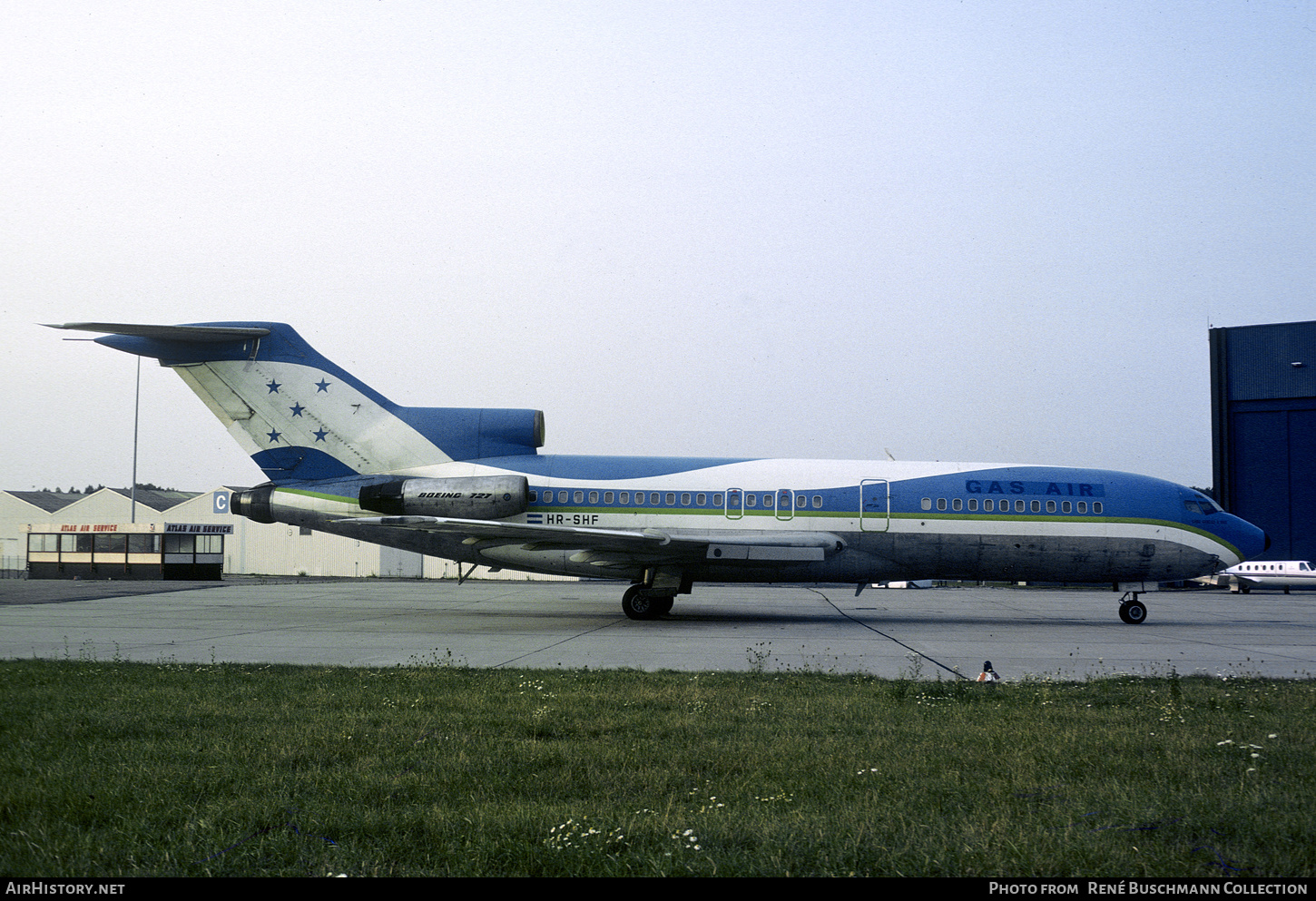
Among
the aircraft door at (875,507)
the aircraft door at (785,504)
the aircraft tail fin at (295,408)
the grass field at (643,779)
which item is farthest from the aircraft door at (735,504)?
the grass field at (643,779)

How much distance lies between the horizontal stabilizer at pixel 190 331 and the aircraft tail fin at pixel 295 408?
0.14ft

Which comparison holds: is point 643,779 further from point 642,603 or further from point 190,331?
point 190,331

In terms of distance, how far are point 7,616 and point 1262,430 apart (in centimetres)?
4596

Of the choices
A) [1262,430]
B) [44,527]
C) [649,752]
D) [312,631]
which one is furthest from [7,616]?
[1262,430]

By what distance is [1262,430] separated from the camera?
39.9m

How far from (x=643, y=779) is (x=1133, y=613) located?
1692 cm

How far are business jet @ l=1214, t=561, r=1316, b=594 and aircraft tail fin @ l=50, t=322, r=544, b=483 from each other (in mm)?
34630

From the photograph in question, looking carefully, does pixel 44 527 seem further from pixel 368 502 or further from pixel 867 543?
pixel 867 543

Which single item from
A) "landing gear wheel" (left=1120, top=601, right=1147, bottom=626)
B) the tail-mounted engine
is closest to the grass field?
the tail-mounted engine

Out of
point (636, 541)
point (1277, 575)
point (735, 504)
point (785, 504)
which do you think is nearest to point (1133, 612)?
point (785, 504)

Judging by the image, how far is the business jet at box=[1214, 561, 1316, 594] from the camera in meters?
37.2

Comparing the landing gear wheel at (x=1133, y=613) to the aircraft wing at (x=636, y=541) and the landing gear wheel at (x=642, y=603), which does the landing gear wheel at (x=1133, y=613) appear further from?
the landing gear wheel at (x=642, y=603)

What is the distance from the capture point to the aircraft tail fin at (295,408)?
18500 mm

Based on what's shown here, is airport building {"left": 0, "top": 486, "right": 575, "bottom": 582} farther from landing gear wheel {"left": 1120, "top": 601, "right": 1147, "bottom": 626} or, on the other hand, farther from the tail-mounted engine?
landing gear wheel {"left": 1120, "top": 601, "right": 1147, "bottom": 626}
